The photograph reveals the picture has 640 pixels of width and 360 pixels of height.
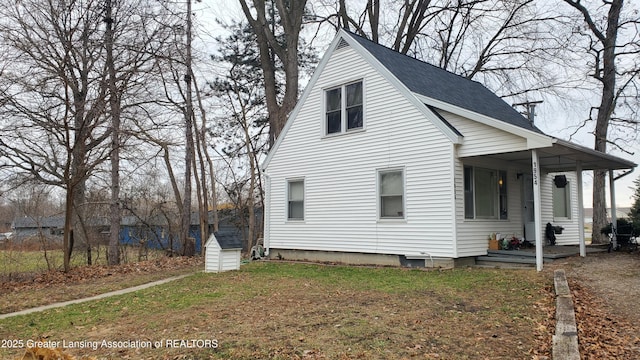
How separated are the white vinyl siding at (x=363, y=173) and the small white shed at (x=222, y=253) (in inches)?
109

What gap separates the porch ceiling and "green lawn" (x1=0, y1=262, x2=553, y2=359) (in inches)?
108

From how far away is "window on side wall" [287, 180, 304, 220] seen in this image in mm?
13719

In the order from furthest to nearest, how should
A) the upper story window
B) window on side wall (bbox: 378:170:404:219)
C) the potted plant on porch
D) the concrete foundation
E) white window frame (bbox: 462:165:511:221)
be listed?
1. the upper story window
2. window on side wall (bbox: 378:170:404:219)
3. the potted plant on porch
4. white window frame (bbox: 462:165:511:221)
5. the concrete foundation

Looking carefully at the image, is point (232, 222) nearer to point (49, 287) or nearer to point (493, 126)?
point (49, 287)

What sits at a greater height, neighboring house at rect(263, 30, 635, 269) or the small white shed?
neighboring house at rect(263, 30, 635, 269)

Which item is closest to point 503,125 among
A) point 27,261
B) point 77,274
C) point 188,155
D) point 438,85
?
point 438,85

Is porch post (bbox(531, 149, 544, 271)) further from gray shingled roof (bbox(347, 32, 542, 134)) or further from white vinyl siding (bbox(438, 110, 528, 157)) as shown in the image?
gray shingled roof (bbox(347, 32, 542, 134))

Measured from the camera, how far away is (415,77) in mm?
12344

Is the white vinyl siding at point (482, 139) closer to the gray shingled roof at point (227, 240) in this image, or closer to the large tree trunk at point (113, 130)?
the gray shingled roof at point (227, 240)

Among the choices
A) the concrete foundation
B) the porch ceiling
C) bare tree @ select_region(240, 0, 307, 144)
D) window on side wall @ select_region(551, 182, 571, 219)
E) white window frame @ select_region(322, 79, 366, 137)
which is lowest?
the concrete foundation

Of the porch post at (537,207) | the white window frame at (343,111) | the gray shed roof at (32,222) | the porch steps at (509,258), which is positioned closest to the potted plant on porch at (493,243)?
the porch steps at (509,258)

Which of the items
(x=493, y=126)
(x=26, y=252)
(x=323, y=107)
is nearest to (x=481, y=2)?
(x=323, y=107)

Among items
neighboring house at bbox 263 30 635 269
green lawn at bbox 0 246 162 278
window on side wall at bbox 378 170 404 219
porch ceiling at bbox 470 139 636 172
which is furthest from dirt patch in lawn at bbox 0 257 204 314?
porch ceiling at bbox 470 139 636 172

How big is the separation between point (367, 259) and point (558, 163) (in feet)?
19.8
